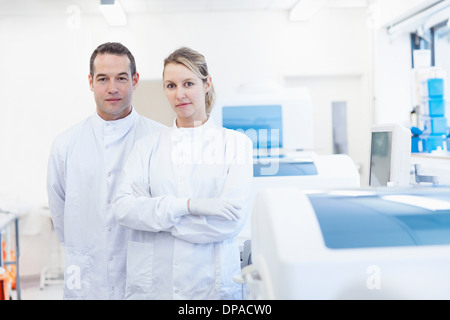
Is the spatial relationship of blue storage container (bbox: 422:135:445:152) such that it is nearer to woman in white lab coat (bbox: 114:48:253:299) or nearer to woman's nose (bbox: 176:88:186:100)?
woman in white lab coat (bbox: 114:48:253:299)

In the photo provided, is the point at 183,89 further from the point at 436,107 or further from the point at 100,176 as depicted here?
the point at 436,107

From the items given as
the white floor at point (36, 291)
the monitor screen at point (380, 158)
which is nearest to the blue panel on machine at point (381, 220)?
the monitor screen at point (380, 158)

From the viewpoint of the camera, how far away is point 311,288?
2.08 ft

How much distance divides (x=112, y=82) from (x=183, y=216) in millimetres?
562

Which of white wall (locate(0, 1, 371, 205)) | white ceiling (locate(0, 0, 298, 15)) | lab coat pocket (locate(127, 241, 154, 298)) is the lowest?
lab coat pocket (locate(127, 241, 154, 298))

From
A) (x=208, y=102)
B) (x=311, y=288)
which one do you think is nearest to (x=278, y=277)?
(x=311, y=288)

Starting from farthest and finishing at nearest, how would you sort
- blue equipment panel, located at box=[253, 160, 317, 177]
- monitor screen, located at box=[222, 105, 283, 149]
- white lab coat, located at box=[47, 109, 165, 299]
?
monitor screen, located at box=[222, 105, 283, 149]
blue equipment panel, located at box=[253, 160, 317, 177]
white lab coat, located at box=[47, 109, 165, 299]

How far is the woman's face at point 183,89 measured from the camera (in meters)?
1.29

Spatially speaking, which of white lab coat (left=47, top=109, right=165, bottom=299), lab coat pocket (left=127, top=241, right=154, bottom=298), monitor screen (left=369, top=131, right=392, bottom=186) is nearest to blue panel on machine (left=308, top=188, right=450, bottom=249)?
lab coat pocket (left=127, top=241, right=154, bottom=298)

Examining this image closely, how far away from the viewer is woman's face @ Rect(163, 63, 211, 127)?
1289mm

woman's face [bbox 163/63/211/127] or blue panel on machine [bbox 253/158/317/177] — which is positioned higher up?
woman's face [bbox 163/63/211/127]

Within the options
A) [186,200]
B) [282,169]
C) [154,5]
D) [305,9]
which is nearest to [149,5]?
[154,5]

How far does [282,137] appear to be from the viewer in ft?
7.98

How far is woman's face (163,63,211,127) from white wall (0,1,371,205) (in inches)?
112
